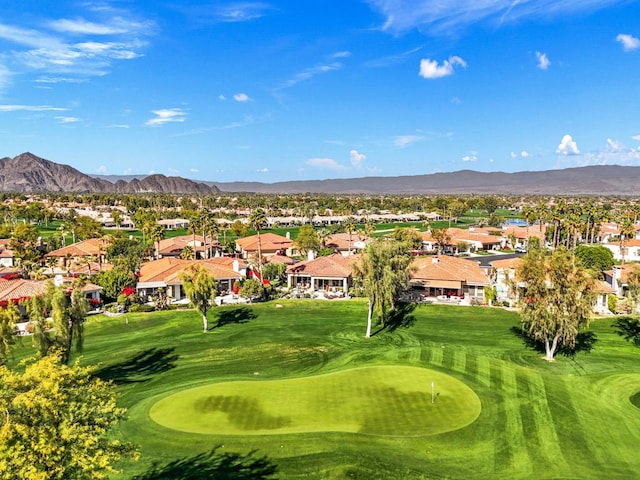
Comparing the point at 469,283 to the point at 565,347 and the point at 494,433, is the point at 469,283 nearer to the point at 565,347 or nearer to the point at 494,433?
the point at 565,347

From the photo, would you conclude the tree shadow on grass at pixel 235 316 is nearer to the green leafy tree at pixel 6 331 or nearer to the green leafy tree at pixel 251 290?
the green leafy tree at pixel 251 290

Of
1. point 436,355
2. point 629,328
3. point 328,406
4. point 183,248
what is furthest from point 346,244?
point 328,406

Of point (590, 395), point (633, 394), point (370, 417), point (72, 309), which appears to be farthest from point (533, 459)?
point (72, 309)

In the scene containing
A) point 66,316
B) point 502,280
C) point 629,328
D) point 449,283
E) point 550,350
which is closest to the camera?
point 66,316

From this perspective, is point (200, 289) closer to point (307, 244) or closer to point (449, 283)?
point (449, 283)

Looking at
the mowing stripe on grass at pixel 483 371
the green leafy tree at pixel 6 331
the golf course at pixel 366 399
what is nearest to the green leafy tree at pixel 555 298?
the golf course at pixel 366 399

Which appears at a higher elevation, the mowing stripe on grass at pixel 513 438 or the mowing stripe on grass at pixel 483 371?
the mowing stripe on grass at pixel 513 438

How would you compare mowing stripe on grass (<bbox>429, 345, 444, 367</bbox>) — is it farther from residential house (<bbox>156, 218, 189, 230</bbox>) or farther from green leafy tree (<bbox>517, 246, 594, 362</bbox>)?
residential house (<bbox>156, 218, 189, 230</bbox>)
